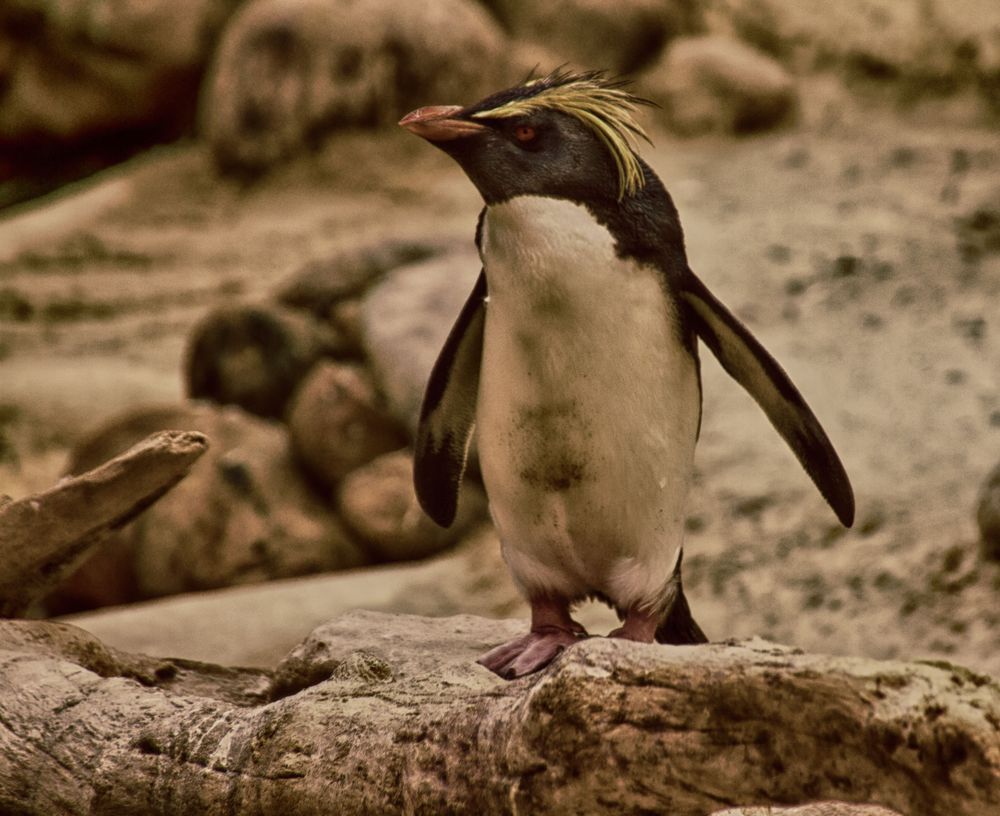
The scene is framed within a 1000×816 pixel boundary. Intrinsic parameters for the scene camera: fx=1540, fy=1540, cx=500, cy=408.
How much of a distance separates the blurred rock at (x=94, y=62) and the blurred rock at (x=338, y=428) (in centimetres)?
357

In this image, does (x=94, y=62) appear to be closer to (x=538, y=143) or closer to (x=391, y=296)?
(x=391, y=296)

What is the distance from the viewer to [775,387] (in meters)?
2.50

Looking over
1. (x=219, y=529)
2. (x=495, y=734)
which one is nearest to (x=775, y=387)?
(x=495, y=734)

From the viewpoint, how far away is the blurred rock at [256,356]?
620cm

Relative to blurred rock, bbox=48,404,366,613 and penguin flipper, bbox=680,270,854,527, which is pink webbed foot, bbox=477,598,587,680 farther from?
blurred rock, bbox=48,404,366,613

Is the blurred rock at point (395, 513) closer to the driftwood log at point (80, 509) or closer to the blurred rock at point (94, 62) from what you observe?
the driftwood log at point (80, 509)

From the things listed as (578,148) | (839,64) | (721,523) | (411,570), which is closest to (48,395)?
(411,570)

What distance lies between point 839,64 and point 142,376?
4.01m

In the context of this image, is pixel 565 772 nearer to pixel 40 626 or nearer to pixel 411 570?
pixel 40 626

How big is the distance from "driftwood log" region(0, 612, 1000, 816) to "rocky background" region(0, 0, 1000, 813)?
0.51ft

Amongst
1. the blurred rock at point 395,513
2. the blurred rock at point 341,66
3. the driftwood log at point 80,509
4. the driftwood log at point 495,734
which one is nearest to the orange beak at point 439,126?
the driftwood log at point 80,509

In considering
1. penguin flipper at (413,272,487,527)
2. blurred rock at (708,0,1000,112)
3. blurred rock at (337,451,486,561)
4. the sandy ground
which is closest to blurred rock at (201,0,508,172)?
the sandy ground

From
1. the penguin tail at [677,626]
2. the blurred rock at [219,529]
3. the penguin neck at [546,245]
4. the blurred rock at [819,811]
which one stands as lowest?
the blurred rock at [219,529]

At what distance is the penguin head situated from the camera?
2264 mm
